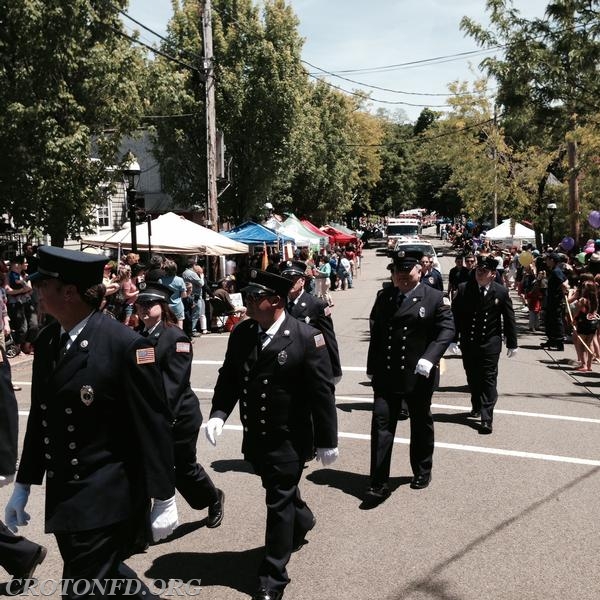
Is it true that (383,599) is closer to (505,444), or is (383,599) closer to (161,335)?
(161,335)

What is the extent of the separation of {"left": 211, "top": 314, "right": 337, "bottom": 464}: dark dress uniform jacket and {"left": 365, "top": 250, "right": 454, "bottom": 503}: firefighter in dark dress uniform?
67.5 inches

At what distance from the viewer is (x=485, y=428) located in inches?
334

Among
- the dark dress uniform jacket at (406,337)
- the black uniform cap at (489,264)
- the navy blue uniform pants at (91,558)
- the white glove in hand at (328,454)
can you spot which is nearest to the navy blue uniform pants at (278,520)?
the white glove in hand at (328,454)

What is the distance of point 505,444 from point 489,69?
12686 mm

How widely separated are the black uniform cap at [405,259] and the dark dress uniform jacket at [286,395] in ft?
6.86

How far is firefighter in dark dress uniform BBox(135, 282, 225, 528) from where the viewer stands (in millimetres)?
5289

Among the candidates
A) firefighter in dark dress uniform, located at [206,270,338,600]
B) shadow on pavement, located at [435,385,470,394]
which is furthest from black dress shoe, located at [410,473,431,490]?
shadow on pavement, located at [435,385,470,394]

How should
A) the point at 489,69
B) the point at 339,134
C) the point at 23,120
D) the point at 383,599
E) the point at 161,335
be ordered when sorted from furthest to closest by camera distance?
the point at 339,134 → the point at 489,69 → the point at 23,120 → the point at 161,335 → the point at 383,599

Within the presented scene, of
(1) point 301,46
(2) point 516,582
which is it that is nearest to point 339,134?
(1) point 301,46

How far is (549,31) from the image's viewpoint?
58.2 feet

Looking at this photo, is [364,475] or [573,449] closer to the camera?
[364,475]

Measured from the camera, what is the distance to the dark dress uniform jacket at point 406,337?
6449 mm

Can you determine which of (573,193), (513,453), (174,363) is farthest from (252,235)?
(174,363)

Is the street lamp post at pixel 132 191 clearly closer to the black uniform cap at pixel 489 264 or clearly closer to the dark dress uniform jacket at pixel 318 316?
the black uniform cap at pixel 489 264
